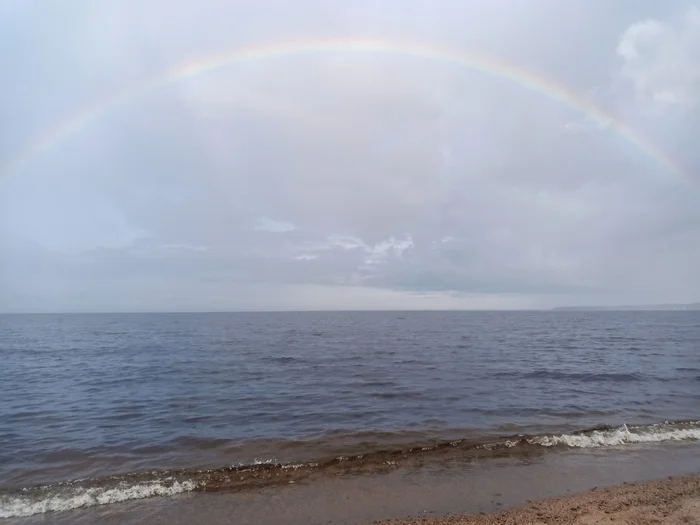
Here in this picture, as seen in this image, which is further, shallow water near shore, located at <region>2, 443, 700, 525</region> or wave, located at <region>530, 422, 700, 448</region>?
wave, located at <region>530, 422, 700, 448</region>

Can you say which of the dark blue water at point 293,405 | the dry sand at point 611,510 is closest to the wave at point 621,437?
the dark blue water at point 293,405

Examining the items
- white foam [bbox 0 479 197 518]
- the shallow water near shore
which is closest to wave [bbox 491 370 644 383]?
the shallow water near shore

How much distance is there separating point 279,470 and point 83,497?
4738mm

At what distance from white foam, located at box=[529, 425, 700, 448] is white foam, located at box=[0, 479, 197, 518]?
10813 millimetres

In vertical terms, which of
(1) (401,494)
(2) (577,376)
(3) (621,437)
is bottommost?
(2) (577,376)

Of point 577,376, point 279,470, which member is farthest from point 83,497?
point 577,376

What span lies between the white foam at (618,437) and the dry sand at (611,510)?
389 cm

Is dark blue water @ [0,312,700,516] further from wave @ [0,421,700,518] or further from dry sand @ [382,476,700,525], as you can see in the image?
dry sand @ [382,476,700,525]

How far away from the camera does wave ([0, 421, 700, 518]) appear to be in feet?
33.5

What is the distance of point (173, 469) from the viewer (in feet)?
39.4

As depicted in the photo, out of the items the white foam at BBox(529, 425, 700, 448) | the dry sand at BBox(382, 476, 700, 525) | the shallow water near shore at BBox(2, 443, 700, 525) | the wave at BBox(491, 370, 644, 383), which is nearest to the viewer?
the dry sand at BBox(382, 476, 700, 525)

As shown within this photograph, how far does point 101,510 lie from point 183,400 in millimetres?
12443

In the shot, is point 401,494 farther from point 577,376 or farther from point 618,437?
point 577,376

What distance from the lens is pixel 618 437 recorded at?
44.9 ft
